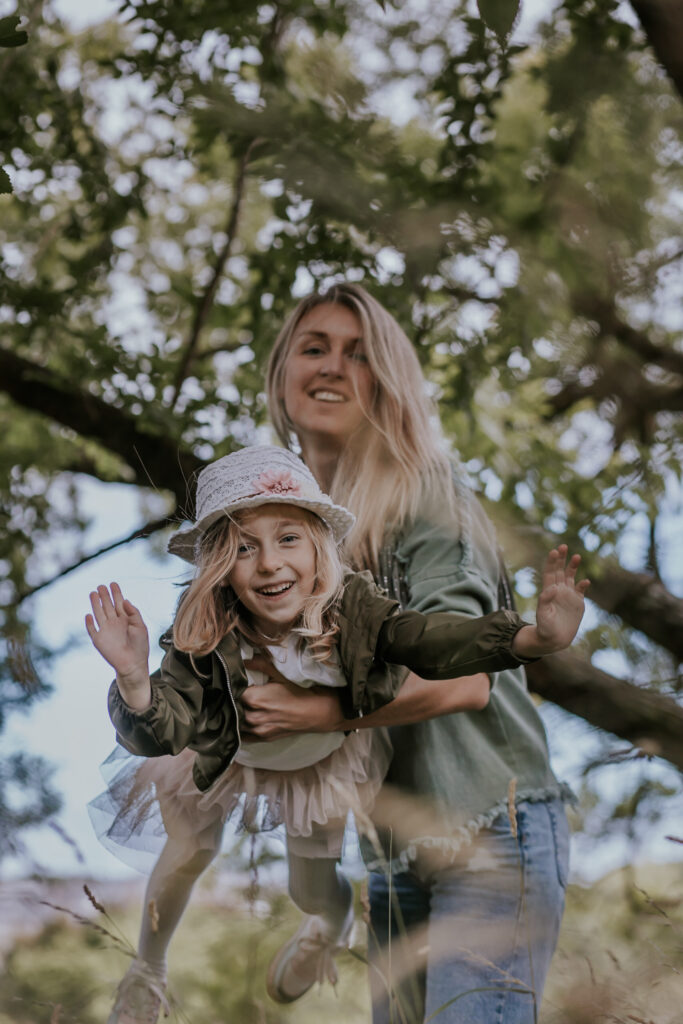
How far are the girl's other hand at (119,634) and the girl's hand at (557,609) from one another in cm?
48

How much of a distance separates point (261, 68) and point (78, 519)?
1.68 m

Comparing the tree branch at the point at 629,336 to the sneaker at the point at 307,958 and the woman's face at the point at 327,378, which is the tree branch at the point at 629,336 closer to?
the woman's face at the point at 327,378

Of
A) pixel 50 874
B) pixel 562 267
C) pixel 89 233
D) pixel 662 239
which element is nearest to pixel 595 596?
pixel 562 267

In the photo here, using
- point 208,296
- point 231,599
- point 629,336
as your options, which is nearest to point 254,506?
point 231,599

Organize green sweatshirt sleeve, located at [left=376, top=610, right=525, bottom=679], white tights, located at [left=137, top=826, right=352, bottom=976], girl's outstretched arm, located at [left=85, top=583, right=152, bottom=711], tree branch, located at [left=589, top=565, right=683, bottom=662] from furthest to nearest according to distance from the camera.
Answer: tree branch, located at [left=589, top=565, right=683, bottom=662] < white tights, located at [left=137, top=826, right=352, bottom=976] < green sweatshirt sleeve, located at [left=376, top=610, right=525, bottom=679] < girl's outstretched arm, located at [left=85, top=583, right=152, bottom=711]

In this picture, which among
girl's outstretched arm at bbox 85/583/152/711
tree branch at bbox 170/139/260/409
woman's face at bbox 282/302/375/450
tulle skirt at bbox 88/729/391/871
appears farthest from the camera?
tree branch at bbox 170/139/260/409

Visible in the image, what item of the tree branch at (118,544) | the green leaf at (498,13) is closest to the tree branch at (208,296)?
the tree branch at (118,544)

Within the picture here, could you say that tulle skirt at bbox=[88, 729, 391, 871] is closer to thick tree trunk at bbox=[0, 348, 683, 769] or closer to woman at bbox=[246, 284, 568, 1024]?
woman at bbox=[246, 284, 568, 1024]

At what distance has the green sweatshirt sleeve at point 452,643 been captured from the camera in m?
1.38

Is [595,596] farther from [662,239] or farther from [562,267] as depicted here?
[662,239]

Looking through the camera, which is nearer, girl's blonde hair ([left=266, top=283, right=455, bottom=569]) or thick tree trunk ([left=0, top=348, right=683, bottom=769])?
girl's blonde hair ([left=266, top=283, right=455, bottom=569])

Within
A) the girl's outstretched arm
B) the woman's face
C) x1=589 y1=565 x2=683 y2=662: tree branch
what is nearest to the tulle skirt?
the girl's outstretched arm

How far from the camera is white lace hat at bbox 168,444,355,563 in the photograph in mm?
1490

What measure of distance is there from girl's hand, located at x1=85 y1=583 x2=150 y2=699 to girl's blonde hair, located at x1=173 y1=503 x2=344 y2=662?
126 mm
